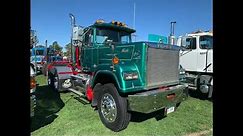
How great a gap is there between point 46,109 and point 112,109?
2589 millimetres

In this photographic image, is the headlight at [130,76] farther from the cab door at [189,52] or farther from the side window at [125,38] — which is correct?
the cab door at [189,52]

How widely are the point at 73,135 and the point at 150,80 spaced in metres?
2.11

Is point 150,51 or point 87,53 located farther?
point 87,53

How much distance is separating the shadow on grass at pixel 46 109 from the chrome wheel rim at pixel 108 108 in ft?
4.64

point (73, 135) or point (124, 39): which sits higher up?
point (124, 39)

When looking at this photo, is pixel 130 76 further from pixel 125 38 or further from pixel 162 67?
pixel 125 38

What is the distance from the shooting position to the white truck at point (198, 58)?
8313mm

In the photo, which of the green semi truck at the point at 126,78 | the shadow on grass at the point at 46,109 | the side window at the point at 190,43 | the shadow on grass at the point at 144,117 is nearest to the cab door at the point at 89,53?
the green semi truck at the point at 126,78

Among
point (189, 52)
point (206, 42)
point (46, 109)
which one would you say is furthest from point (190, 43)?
point (46, 109)

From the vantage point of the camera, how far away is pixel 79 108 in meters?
6.80

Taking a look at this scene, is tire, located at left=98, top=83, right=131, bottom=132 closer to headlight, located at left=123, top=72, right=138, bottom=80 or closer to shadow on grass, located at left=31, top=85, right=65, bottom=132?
headlight, located at left=123, top=72, right=138, bottom=80

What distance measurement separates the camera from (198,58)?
8742 millimetres
